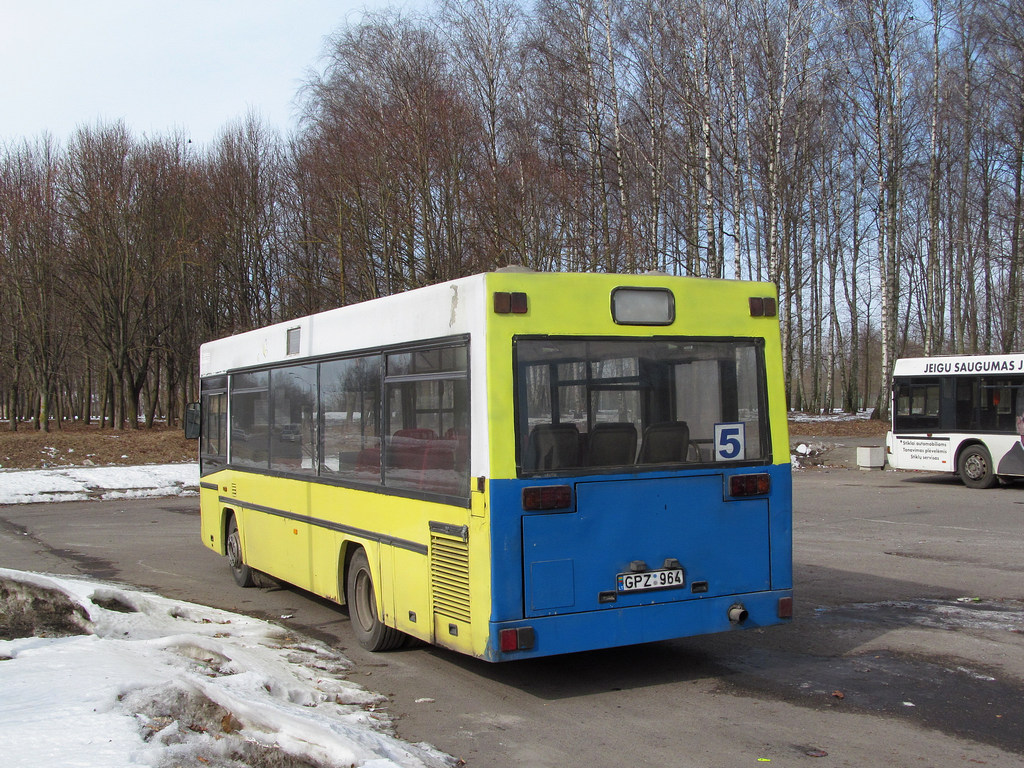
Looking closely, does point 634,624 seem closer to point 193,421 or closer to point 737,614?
point 737,614

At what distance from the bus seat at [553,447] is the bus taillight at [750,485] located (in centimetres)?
116

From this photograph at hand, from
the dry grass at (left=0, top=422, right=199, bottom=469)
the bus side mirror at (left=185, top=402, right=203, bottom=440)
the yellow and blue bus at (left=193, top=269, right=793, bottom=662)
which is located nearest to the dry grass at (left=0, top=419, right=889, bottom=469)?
the dry grass at (left=0, top=422, right=199, bottom=469)

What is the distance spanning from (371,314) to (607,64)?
80.1 feet

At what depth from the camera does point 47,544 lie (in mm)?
14492

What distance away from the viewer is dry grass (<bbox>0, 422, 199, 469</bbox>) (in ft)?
89.0

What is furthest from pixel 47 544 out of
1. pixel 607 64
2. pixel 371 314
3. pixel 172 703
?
pixel 607 64

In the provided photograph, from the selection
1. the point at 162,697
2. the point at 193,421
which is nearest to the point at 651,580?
the point at 162,697

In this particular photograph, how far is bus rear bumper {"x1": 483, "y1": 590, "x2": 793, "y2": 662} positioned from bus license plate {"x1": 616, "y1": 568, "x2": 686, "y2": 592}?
12 centimetres

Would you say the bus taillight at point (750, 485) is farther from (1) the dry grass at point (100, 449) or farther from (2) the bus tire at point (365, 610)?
(1) the dry grass at point (100, 449)

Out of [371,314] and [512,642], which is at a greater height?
[371,314]

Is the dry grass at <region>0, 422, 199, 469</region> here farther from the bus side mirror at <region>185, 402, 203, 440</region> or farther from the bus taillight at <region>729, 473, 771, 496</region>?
the bus taillight at <region>729, 473, 771, 496</region>

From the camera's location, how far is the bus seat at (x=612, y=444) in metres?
6.17

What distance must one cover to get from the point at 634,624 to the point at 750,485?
1.24 meters

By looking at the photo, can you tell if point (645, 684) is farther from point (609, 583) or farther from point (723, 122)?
point (723, 122)
